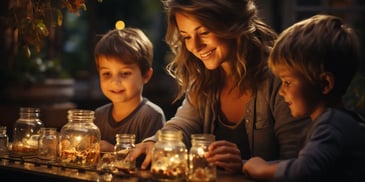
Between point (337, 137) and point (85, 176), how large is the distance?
81 centimetres

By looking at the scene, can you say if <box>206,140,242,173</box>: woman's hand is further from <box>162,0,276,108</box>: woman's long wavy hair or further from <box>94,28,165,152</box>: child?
<box>94,28,165,152</box>: child

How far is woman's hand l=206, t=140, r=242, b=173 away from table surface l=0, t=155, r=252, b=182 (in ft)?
0.10

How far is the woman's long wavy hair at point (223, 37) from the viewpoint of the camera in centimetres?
230

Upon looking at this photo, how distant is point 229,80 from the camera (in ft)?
8.33

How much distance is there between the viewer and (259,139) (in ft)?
7.63

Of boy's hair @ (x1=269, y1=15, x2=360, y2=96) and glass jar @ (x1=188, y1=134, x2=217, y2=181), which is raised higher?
boy's hair @ (x1=269, y1=15, x2=360, y2=96)

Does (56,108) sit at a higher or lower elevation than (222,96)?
lower

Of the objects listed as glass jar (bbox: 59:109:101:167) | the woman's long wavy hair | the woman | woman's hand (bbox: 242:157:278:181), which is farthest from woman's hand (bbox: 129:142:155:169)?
the woman's long wavy hair

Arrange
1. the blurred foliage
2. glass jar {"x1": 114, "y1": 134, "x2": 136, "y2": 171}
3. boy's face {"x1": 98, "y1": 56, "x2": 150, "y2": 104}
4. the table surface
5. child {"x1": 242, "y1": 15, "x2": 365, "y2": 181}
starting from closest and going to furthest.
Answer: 1. child {"x1": 242, "y1": 15, "x2": 365, "y2": 181}
2. the table surface
3. glass jar {"x1": 114, "y1": 134, "x2": 136, "y2": 171}
4. the blurred foliage
5. boy's face {"x1": 98, "y1": 56, "x2": 150, "y2": 104}

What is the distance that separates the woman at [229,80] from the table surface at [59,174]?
257 mm

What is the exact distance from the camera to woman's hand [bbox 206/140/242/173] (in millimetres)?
1852

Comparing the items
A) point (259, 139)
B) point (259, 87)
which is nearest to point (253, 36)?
point (259, 87)

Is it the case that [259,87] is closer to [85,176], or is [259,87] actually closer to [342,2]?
[85,176]

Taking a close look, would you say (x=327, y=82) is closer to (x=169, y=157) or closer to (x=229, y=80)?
(x=169, y=157)
